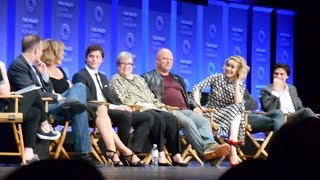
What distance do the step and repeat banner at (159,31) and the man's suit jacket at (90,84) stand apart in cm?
141

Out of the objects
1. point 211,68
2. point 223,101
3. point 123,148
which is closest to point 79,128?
point 123,148

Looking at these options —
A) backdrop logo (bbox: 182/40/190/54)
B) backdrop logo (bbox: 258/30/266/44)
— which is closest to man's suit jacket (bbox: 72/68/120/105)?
backdrop logo (bbox: 182/40/190/54)

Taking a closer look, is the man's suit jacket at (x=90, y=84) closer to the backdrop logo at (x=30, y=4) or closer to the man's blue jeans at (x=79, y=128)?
the man's blue jeans at (x=79, y=128)

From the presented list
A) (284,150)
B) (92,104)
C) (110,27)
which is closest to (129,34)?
(110,27)

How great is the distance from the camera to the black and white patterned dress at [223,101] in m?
7.14

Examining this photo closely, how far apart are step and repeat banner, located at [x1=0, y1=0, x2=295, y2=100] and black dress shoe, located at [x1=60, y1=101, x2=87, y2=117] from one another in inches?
73.8

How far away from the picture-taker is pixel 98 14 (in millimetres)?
8375

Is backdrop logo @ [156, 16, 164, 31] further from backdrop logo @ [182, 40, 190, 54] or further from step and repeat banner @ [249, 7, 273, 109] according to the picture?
step and repeat banner @ [249, 7, 273, 109]

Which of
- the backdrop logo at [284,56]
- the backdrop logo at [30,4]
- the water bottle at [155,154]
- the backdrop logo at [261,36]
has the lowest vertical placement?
the water bottle at [155,154]

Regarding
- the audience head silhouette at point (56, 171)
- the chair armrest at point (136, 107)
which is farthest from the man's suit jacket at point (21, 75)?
the audience head silhouette at point (56, 171)

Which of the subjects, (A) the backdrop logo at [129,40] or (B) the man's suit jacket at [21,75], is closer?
(B) the man's suit jacket at [21,75]

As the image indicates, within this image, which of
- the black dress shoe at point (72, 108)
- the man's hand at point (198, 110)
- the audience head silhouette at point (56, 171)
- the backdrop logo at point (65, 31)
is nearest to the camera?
the audience head silhouette at point (56, 171)

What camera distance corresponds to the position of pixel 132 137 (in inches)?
258

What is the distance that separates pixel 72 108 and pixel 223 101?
6.50 feet
